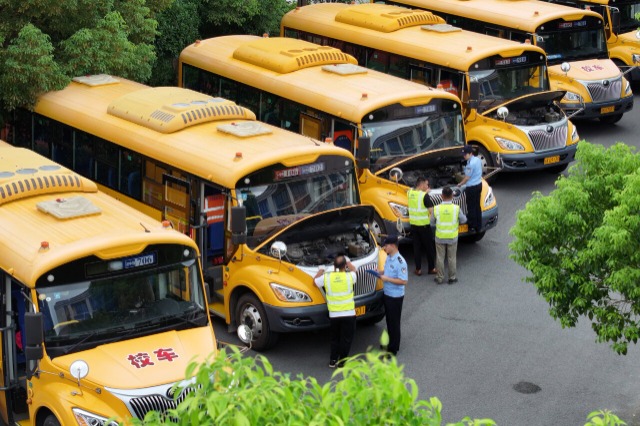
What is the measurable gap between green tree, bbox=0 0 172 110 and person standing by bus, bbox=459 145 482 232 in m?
6.53

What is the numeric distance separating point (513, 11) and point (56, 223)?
14.9 metres

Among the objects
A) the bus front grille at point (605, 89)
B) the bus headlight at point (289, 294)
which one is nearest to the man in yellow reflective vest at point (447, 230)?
the bus headlight at point (289, 294)

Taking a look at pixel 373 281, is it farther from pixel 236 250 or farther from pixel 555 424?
pixel 555 424

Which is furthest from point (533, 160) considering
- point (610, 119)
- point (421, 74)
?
point (610, 119)

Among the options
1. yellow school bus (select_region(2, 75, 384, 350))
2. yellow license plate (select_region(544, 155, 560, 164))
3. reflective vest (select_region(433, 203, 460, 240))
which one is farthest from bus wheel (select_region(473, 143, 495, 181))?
yellow school bus (select_region(2, 75, 384, 350))

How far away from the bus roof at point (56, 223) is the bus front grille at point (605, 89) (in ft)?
44.6

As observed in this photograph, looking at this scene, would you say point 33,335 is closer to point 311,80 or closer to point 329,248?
point 329,248

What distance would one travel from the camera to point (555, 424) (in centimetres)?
1357

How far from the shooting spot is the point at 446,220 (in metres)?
17.3

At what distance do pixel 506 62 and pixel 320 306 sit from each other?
8676 mm

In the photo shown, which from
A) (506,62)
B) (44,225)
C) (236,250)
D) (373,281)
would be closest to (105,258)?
(44,225)

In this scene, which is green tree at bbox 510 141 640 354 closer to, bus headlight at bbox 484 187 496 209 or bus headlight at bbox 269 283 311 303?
bus headlight at bbox 269 283 311 303

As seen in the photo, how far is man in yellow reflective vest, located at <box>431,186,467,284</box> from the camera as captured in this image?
1719 cm

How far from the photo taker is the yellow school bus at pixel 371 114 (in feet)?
59.5
